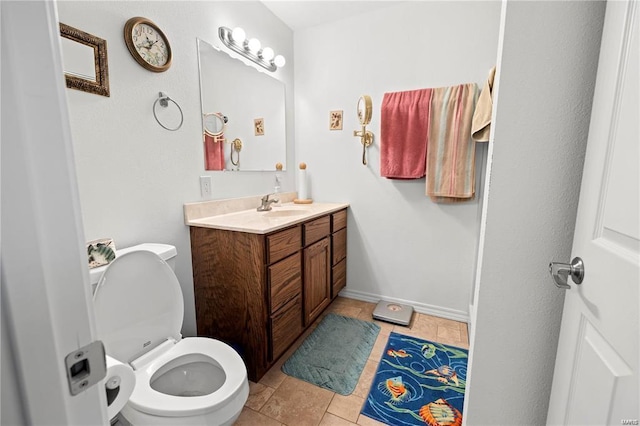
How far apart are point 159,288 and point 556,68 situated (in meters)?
1.50

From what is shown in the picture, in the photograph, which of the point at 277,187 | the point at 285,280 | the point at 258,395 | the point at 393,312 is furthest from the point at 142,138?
the point at 393,312

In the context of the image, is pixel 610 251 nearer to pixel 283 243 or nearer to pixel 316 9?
pixel 283 243

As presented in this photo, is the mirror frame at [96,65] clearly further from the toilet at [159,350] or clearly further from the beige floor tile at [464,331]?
the beige floor tile at [464,331]

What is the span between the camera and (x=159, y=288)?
113 centimetres

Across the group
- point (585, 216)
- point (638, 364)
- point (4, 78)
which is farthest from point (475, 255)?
point (4, 78)

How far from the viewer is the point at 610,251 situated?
0.56m

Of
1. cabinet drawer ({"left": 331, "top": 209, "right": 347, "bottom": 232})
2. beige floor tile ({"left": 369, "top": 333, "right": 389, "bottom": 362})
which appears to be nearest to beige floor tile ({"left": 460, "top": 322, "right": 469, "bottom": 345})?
beige floor tile ({"left": 369, "top": 333, "right": 389, "bottom": 362})

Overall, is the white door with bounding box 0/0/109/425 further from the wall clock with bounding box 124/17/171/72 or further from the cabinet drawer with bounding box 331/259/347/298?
the cabinet drawer with bounding box 331/259/347/298

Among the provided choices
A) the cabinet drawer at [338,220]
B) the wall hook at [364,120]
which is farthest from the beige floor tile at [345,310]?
the wall hook at [364,120]

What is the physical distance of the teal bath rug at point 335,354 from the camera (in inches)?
59.6

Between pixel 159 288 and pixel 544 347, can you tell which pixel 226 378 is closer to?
pixel 159 288

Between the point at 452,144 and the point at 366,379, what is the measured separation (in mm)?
1552

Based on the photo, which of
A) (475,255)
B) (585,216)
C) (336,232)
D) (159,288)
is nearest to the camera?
(585,216)

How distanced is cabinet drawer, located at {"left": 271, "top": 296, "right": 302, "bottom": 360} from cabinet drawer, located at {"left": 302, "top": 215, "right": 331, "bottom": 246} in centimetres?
37
